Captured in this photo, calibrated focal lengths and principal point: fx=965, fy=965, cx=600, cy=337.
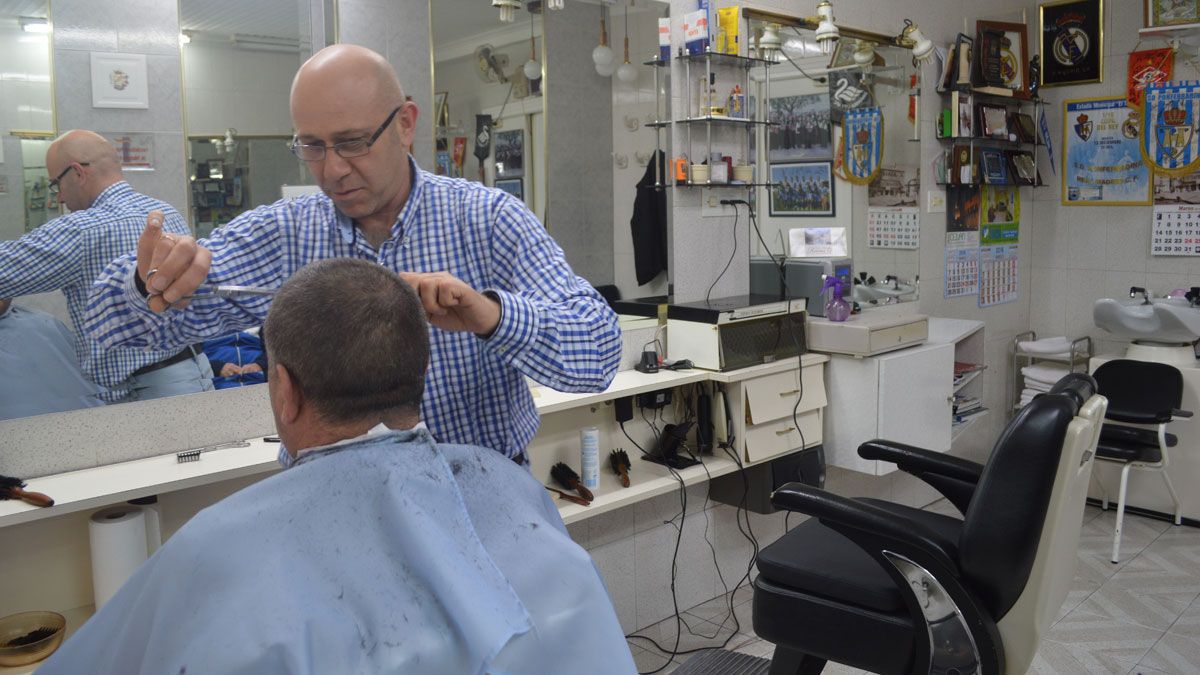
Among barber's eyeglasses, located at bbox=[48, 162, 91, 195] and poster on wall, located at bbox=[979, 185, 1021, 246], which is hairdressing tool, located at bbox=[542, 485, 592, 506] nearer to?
barber's eyeglasses, located at bbox=[48, 162, 91, 195]

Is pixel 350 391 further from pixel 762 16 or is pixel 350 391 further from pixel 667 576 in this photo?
pixel 762 16

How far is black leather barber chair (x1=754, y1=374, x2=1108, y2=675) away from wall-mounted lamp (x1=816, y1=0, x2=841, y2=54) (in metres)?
1.71

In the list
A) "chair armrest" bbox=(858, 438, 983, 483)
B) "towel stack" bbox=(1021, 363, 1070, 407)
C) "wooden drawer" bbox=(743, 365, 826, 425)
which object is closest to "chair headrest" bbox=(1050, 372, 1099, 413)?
"chair armrest" bbox=(858, 438, 983, 483)

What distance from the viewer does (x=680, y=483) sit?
118 inches

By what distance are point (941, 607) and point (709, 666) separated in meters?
1.04

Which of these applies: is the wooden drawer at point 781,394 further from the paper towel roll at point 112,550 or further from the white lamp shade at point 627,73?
the paper towel roll at point 112,550

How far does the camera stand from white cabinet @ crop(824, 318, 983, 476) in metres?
3.40

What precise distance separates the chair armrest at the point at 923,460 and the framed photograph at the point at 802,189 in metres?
1.27

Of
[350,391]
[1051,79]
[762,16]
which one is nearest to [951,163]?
[1051,79]

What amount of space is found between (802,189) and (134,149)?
8.06 feet

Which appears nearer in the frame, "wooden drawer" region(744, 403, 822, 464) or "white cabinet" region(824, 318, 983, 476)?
"wooden drawer" region(744, 403, 822, 464)

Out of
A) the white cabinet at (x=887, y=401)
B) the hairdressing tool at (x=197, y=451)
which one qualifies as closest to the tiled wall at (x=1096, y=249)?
the white cabinet at (x=887, y=401)

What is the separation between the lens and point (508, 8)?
2883mm

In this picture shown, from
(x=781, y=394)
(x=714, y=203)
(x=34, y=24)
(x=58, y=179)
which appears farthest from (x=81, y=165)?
(x=781, y=394)
